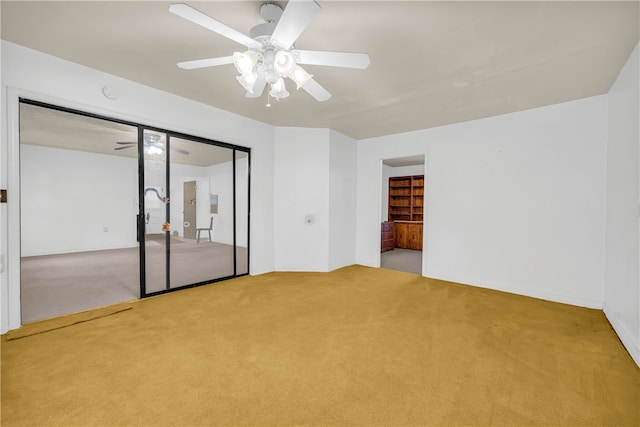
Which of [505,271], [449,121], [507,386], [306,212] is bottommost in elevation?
[507,386]

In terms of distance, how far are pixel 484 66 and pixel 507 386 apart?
2.69m

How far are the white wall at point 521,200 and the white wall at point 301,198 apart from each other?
158cm

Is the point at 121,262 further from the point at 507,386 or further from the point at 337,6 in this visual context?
the point at 507,386

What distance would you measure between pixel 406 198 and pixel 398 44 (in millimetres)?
6079

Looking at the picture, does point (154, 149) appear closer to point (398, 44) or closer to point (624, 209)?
point (398, 44)

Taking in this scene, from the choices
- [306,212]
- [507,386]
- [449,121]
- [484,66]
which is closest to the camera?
[507,386]

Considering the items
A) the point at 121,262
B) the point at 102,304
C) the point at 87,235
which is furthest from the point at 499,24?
the point at 87,235

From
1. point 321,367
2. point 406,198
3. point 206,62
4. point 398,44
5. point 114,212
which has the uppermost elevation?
point 398,44

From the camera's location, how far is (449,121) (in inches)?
165

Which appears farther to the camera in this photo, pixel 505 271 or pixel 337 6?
pixel 505 271

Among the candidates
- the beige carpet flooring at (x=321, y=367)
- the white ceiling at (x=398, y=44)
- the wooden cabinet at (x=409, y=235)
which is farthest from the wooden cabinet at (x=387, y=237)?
the white ceiling at (x=398, y=44)

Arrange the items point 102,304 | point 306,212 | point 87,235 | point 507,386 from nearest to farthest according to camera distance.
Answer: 1. point 507,386
2. point 102,304
3. point 306,212
4. point 87,235

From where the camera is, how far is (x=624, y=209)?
2562 millimetres

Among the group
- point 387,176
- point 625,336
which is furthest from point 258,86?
point 387,176
